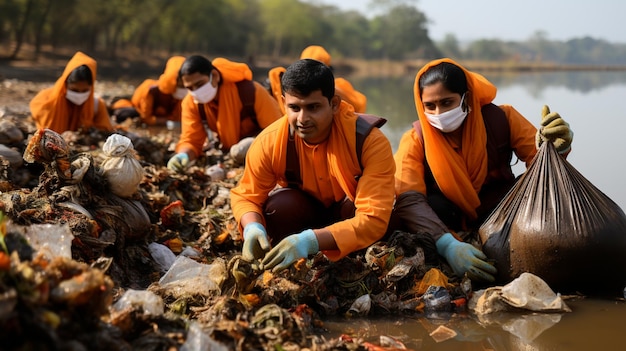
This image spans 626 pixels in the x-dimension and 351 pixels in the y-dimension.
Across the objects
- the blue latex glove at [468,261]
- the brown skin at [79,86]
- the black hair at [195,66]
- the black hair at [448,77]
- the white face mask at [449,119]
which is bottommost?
the blue latex glove at [468,261]

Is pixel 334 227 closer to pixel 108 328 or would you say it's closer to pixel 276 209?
pixel 276 209

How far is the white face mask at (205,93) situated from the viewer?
18.0 feet

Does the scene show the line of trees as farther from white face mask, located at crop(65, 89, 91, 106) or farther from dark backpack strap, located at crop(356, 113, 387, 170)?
dark backpack strap, located at crop(356, 113, 387, 170)

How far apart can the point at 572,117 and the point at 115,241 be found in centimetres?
1030

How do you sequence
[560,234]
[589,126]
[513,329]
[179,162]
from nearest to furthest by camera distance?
[513,329]
[560,234]
[179,162]
[589,126]

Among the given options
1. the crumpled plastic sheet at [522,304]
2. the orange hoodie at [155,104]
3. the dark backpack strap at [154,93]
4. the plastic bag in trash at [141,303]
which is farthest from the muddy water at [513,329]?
the dark backpack strap at [154,93]

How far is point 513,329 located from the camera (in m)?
2.89

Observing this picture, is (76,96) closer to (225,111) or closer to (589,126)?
(225,111)

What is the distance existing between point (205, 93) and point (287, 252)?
2.96m

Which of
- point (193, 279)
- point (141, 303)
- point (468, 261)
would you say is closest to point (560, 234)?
point (468, 261)

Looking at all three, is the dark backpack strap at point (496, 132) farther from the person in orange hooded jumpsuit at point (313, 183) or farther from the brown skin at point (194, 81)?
the brown skin at point (194, 81)

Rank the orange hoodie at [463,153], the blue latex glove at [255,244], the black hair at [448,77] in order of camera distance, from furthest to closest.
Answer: the orange hoodie at [463,153] < the black hair at [448,77] < the blue latex glove at [255,244]

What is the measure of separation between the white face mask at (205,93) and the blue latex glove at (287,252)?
2.88 m

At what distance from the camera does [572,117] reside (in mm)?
11617
